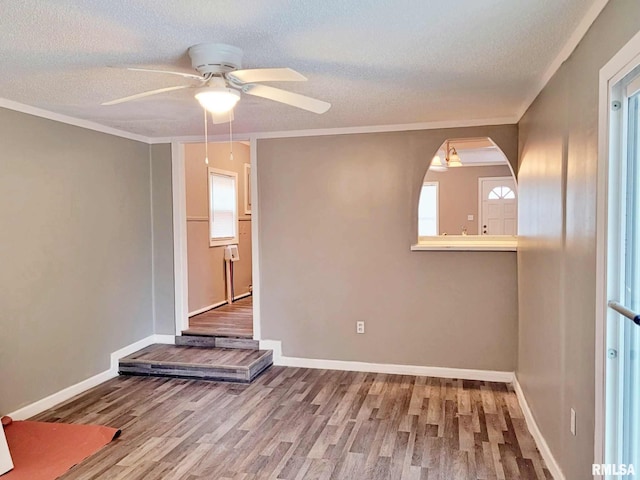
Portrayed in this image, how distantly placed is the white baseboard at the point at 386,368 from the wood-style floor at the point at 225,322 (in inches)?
14.1

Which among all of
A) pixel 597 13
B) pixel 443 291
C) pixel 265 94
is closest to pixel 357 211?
pixel 443 291

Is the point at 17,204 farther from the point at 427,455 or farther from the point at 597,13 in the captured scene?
the point at 597,13

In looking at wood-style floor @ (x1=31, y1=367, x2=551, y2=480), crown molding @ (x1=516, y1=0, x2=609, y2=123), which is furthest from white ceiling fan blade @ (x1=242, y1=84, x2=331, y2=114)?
wood-style floor @ (x1=31, y1=367, x2=551, y2=480)

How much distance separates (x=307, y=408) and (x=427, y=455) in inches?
42.5

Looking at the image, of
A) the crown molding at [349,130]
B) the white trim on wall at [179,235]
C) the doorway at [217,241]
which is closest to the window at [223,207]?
the doorway at [217,241]

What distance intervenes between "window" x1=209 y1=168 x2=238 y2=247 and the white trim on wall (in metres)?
1.36

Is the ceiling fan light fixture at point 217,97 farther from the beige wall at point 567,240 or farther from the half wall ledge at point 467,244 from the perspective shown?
the half wall ledge at point 467,244

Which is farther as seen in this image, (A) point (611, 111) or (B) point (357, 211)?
(B) point (357, 211)

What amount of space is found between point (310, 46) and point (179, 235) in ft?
10.3

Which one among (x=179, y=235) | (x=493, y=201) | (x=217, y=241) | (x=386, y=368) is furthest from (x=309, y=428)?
(x=493, y=201)

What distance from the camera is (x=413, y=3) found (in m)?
1.92

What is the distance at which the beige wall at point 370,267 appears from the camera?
4.28m

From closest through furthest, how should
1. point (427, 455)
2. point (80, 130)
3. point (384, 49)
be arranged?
point (384, 49)
point (427, 455)
point (80, 130)

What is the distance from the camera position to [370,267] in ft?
14.8
